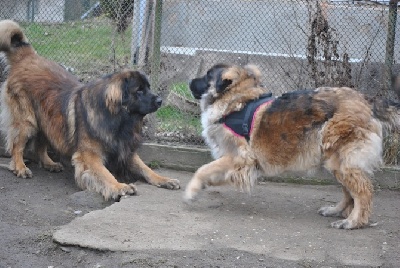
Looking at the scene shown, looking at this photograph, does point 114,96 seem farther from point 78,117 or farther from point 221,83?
point 221,83

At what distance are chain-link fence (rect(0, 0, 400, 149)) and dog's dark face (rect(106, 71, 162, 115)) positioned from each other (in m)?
0.92

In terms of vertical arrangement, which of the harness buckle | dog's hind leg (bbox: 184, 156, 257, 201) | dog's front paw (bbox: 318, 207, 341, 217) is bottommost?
dog's front paw (bbox: 318, 207, 341, 217)

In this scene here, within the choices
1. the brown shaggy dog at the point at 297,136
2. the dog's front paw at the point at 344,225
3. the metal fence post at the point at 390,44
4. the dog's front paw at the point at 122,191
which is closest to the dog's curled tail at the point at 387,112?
the brown shaggy dog at the point at 297,136

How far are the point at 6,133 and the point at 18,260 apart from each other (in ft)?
8.80

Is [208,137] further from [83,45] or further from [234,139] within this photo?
[83,45]

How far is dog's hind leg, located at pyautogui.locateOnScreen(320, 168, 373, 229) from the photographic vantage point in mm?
5500

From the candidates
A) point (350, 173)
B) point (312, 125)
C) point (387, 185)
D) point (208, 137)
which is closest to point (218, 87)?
point (208, 137)

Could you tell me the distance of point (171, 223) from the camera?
215 inches

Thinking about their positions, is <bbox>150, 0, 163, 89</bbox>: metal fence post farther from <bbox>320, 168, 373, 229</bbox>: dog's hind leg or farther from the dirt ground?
<bbox>320, 168, 373, 229</bbox>: dog's hind leg

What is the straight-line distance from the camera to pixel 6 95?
7.22 meters

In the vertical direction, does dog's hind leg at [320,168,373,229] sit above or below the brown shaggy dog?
below

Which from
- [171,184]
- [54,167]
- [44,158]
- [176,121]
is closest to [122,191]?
[171,184]

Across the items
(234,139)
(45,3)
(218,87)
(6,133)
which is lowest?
(6,133)

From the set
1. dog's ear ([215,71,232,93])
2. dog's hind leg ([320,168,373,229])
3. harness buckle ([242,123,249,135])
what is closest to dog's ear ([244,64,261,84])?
dog's ear ([215,71,232,93])
